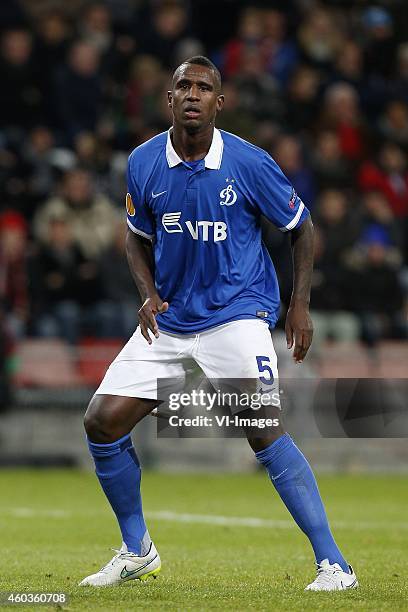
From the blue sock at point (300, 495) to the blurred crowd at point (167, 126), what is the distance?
767 centimetres

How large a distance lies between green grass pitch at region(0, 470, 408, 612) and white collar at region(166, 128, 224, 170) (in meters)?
2.05

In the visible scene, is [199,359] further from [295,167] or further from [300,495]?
[295,167]

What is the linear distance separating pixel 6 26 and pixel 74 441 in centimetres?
603

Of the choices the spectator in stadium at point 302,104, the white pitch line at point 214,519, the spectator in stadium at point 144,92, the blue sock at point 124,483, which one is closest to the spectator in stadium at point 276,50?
the spectator in stadium at point 302,104

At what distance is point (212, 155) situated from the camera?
21.2 feet

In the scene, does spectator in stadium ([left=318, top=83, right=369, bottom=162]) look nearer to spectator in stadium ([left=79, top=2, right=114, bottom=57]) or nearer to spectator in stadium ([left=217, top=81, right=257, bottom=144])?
spectator in stadium ([left=217, top=81, right=257, bottom=144])

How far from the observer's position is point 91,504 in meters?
11.5

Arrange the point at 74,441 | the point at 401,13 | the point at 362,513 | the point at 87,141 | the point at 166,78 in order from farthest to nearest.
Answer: the point at 401,13 → the point at 166,78 → the point at 87,141 → the point at 74,441 → the point at 362,513

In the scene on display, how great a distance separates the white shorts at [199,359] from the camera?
20.6 ft

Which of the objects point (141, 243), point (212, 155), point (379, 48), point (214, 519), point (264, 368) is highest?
point (379, 48)

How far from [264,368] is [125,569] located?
125 cm

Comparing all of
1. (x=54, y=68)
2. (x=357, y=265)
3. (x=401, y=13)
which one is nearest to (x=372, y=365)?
(x=357, y=265)

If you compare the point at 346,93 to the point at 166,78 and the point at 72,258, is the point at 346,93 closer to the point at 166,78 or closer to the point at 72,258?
the point at 166,78

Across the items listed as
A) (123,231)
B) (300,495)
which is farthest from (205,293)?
(123,231)
